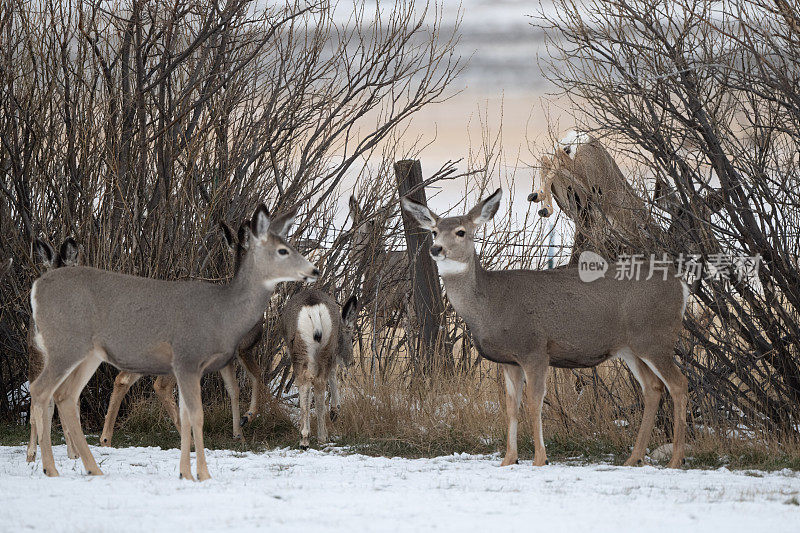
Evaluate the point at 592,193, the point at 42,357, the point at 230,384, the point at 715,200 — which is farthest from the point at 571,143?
the point at 42,357

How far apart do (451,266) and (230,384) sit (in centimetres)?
253

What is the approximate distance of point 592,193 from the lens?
8523 mm

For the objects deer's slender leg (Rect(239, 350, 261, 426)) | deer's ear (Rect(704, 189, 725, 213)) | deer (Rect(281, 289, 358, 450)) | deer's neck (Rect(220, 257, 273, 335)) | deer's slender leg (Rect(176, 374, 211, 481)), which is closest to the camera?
deer's slender leg (Rect(176, 374, 211, 481))

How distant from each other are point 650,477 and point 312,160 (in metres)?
4.85

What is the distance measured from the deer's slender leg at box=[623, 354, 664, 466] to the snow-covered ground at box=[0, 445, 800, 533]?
1.03ft

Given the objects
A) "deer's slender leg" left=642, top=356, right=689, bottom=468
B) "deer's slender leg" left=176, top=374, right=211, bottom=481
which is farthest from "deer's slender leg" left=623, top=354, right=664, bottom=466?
"deer's slender leg" left=176, top=374, right=211, bottom=481

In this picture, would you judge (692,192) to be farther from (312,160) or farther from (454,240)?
(312,160)

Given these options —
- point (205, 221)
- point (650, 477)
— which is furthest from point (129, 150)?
point (650, 477)

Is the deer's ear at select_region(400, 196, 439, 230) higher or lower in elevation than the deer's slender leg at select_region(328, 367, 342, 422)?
higher

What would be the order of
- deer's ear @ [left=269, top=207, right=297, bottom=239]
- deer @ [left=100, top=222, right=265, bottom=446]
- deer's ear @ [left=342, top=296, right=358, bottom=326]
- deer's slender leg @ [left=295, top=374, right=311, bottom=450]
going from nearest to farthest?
1. deer's ear @ [left=269, top=207, right=297, bottom=239]
2. deer @ [left=100, top=222, right=265, bottom=446]
3. deer's slender leg @ [left=295, top=374, right=311, bottom=450]
4. deer's ear @ [left=342, top=296, right=358, bottom=326]

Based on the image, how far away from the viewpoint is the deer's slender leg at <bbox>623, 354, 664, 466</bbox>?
719 cm

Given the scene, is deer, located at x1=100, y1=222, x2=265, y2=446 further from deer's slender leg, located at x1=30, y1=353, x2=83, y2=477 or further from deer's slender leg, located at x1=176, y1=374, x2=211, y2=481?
deer's slender leg, located at x1=30, y1=353, x2=83, y2=477

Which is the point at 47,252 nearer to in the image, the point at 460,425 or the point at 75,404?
the point at 75,404

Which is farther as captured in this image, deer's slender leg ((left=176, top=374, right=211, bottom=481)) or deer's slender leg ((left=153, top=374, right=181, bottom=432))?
deer's slender leg ((left=153, top=374, right=181, bottom=432))
